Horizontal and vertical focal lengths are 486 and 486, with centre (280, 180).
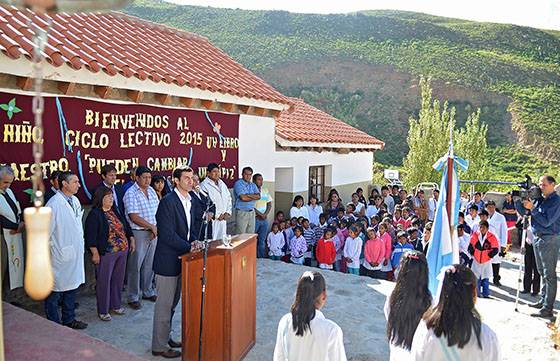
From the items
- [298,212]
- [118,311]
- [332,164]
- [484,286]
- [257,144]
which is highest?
[257,144]

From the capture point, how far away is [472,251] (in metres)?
8.05

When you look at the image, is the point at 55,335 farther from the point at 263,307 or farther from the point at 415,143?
the point at 415,143

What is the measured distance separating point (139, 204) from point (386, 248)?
434 centimetres

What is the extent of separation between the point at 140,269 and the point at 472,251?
17.4 feet

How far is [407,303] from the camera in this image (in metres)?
3.17

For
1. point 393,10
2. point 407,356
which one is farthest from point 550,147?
point 393,10

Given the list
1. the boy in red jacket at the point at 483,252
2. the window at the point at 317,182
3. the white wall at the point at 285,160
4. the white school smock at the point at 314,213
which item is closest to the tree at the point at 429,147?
the white wall at the point at 285,160

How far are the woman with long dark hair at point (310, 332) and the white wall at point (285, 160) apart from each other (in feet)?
21.4

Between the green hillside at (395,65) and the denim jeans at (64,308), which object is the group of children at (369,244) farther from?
the green hillside at (395,65)

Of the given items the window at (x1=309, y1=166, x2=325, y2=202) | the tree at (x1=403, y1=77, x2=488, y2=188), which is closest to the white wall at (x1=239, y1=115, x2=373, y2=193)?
the window at (x1=309, y1=166, x2=325, y2=202)

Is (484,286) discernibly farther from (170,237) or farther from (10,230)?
(10,230)

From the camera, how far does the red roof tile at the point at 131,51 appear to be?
224 inches

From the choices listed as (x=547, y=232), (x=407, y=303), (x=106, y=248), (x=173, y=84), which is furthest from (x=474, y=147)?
(x=407, y=303)

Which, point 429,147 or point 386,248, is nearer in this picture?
point 386,248
